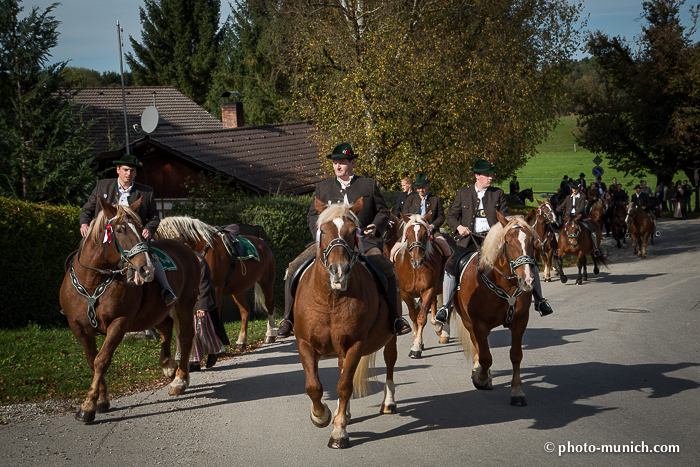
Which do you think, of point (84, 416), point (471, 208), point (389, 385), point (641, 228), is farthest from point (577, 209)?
point (84, 416)

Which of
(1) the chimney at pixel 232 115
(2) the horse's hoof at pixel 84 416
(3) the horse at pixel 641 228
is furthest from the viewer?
(1) the chimney at pixel 232 115

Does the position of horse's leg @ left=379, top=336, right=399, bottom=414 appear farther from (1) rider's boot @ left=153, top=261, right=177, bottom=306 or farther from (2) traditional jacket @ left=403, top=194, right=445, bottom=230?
(2) traditional jacket @ left=403, top=194, right=445, bottom=230

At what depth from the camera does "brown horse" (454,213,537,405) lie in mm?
6965

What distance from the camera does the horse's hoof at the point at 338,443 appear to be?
566cm

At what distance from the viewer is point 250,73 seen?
47.1 m

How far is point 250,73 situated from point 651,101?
28825mm

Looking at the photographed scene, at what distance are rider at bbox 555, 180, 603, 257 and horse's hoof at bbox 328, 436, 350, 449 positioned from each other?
15267mm

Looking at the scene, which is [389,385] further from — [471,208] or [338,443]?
[471,208]

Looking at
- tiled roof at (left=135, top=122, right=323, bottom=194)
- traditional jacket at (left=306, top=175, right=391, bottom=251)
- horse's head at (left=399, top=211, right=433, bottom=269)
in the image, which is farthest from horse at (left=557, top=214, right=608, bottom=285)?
traditional jacket at (left=306, top=175, right=391, bottom=251)

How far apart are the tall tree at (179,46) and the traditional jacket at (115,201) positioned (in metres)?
48.5

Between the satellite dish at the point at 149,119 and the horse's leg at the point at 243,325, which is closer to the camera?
the horse's leg at the point at 243,325

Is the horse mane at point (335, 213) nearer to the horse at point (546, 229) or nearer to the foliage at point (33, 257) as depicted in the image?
the foliage at point (33, 257)

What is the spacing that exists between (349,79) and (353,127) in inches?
66.4

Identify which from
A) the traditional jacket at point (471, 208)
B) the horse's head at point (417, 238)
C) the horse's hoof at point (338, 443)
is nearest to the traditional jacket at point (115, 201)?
the horse's hoof at point (338, 443)
